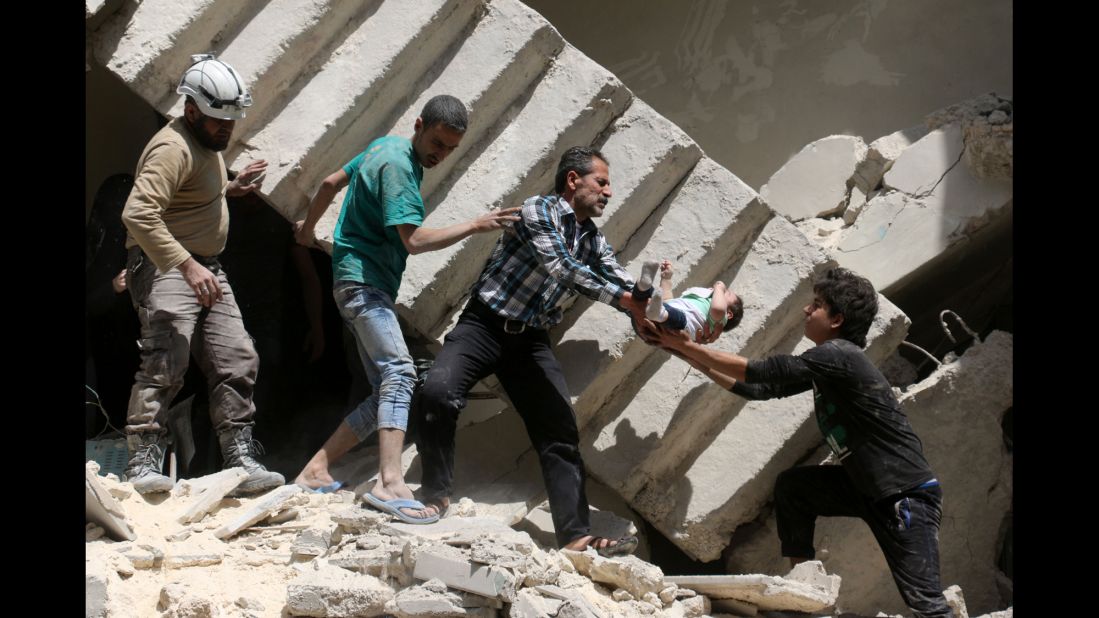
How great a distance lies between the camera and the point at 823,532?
589 cm

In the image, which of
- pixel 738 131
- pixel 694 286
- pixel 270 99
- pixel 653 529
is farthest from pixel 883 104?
pixel 270 99

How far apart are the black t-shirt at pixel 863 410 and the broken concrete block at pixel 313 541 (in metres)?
1.77

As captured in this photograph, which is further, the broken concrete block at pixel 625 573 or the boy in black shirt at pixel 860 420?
the boy in black shirt at pixel 860 420

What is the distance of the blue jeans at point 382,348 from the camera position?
505 centimetres

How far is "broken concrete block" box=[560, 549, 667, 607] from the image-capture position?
4754 mm

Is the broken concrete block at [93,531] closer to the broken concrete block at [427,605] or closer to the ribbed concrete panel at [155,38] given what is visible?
the broken concrete block at [427,605]

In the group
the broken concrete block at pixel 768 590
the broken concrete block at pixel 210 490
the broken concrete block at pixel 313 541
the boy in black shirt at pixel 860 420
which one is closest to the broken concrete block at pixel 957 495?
the boy in black shirt at pixel 860 420

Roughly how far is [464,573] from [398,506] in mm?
659

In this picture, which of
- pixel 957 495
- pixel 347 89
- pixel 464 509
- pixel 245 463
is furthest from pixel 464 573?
pixel 957 495

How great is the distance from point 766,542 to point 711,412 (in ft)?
2.16

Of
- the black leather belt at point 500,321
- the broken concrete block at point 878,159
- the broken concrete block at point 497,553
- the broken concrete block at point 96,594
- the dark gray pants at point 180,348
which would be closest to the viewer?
the broken concrete block at point 96,594

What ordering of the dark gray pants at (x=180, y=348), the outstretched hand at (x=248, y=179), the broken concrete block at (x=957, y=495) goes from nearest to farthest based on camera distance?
the dark gray pants at (x=180, y=348) → the outstretched hand at (x=248, y=179) → the broken concrete block at (x=957, y=495)

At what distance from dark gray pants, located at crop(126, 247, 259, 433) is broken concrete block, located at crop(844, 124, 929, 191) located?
3.54 meters

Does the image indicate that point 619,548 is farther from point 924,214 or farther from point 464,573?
point 924,214
